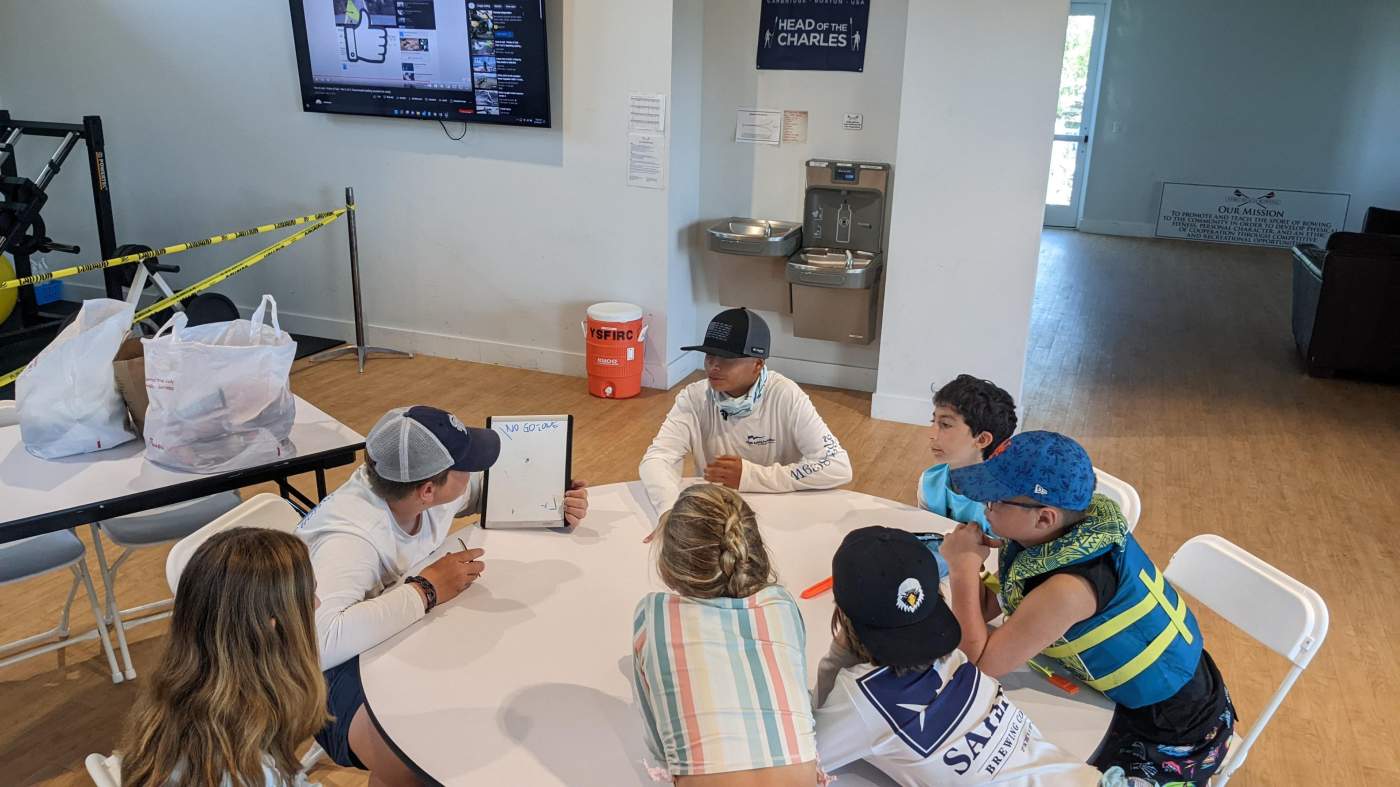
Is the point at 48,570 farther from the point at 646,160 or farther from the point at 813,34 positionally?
the point at 813,34

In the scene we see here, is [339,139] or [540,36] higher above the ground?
[540,36]

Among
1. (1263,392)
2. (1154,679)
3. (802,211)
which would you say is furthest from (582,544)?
(1263,392)

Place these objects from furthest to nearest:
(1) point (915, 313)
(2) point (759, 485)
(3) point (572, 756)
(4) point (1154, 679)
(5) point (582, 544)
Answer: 1. (1) point (915, 313)
2. (2) point (759, 485)
3. (5) point (582, 544)
4. (4) point (1154, 679)
5. (3) point (572, 756)

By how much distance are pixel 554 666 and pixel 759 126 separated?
13.8 feet

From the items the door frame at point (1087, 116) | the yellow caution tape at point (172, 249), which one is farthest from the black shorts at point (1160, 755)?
the door frame at point (1087, 116)

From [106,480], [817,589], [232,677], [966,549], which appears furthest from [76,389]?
[966,549]

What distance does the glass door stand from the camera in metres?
10.8

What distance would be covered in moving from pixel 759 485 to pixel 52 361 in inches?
74.7

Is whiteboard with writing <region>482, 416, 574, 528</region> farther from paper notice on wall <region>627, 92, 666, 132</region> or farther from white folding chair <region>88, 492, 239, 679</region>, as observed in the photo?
paper notice on wall <region>627, 92, 666, 132</region>

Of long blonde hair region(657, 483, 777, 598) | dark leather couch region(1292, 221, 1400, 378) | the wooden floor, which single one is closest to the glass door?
the wooden floor

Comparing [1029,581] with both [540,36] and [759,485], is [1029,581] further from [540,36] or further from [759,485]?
[540,36]

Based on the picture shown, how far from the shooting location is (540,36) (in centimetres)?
532

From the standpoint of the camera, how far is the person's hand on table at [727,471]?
2691 mm

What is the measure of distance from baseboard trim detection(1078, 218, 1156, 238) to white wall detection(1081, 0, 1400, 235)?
0.34 ft
